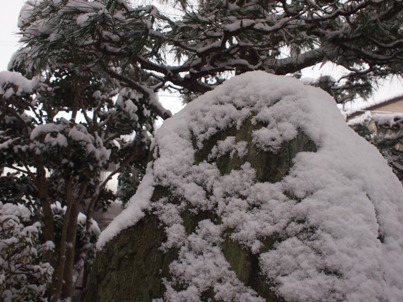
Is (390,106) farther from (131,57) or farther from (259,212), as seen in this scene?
(259,212)

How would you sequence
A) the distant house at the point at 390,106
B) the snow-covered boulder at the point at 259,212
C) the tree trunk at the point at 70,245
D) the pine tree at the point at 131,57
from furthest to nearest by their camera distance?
1. the distant house at the point at 390,106
2. the tree trunk at the point at 70,245
3. the pine tree at the point at 131,57
4. the snow-covered boulder at the point at 259,212

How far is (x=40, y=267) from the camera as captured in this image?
323cm

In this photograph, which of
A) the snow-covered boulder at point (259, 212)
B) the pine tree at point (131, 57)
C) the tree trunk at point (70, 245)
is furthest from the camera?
the tree trunk at point (70, 245)

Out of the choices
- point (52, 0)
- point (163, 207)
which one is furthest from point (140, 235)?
point (52, 0)

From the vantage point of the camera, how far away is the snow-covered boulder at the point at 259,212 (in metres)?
1.12

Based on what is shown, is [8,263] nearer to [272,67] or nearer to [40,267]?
[40,267]

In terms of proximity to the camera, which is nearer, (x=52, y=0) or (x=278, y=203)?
(x=278, y=203)

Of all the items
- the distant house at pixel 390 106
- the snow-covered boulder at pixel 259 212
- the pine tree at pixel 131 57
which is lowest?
the snow-covered boulder at pixel 259 212

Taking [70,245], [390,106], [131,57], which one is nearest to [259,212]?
[131,57]

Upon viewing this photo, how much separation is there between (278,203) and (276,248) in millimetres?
151

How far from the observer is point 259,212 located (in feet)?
4.21

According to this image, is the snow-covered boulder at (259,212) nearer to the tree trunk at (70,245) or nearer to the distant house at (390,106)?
the tree trunk at (70,245)

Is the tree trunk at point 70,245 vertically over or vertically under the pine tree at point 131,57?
under

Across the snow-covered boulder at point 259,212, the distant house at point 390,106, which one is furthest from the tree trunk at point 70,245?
the distant house at point 390,106
